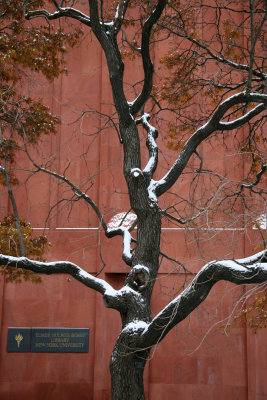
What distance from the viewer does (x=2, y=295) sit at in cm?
1733

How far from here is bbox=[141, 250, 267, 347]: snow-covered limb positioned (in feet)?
26.1

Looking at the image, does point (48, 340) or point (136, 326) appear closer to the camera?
point (136, 326)

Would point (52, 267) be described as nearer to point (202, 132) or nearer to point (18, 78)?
point (202, 132)

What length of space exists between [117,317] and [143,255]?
803cm

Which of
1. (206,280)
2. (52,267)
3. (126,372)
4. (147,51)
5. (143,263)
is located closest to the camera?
(206,280)

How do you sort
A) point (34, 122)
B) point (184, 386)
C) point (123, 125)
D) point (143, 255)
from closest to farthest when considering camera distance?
point (143, 255)
point (123, 125)
point (34, 122)
point (184, 386)

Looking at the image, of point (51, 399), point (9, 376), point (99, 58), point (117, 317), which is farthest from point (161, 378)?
point (99, 58)

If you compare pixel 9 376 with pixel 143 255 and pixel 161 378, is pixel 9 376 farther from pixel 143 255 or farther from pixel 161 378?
pixel 143 255

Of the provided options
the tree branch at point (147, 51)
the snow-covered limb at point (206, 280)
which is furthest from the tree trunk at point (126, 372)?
the tree branch at point (147, 51)

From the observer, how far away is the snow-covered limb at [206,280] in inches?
313

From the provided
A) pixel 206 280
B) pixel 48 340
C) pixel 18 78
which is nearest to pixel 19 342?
pixel 48 340

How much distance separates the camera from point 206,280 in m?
8.28

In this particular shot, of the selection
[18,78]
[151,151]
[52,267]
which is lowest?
[52,267]

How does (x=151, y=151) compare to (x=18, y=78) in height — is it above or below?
below
